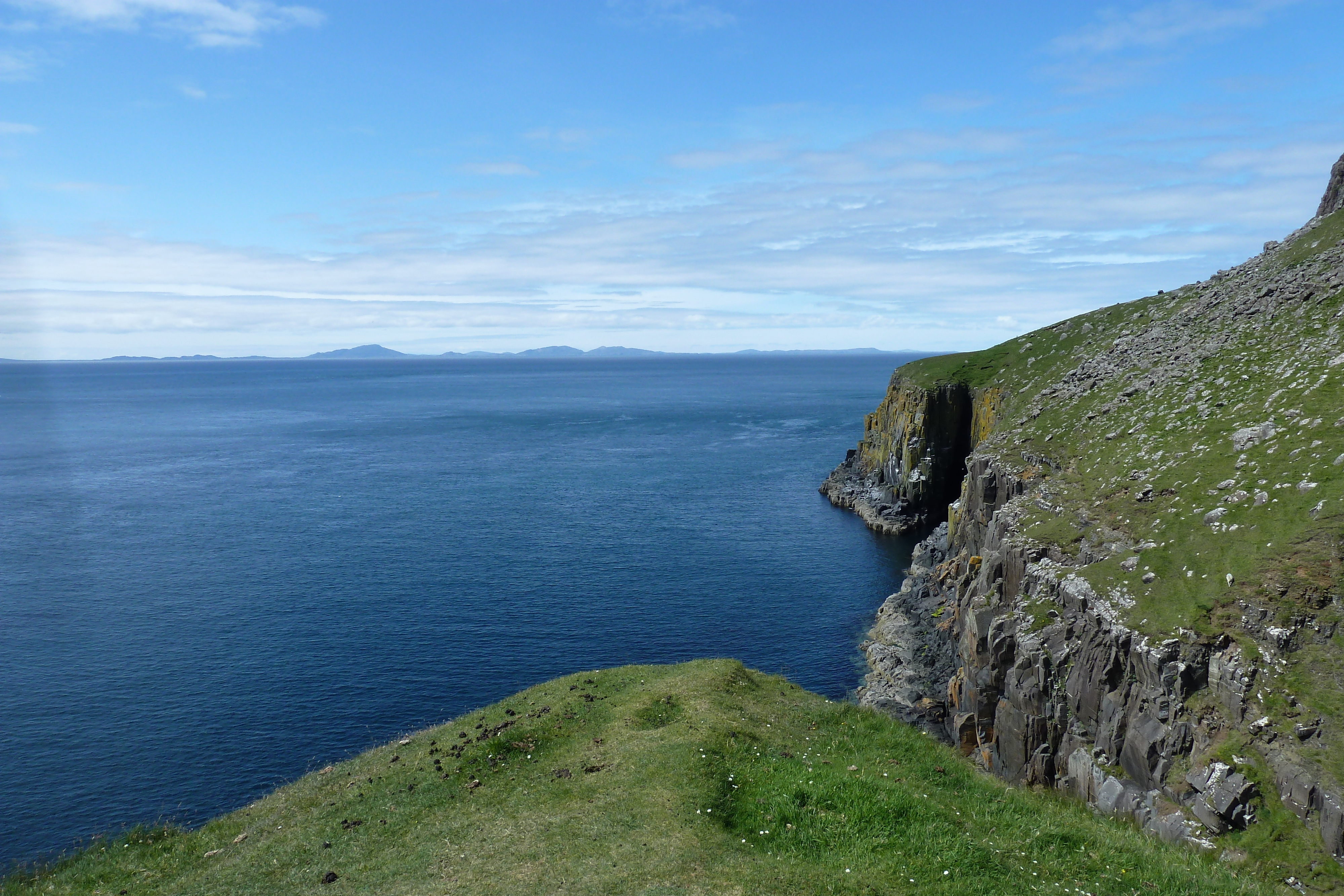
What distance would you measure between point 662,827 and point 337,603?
5595 centimetres

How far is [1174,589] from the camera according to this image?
33406 millimetres

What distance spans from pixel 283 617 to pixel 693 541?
43.7 m

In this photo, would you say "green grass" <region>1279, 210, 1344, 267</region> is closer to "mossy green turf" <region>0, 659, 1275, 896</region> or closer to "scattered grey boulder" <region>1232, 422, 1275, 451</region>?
"scattered grey boulder" <region>1232, 422, 1275, 451</region>

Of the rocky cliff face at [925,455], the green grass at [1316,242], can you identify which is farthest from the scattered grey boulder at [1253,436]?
the rocky cliff face at [925,455]

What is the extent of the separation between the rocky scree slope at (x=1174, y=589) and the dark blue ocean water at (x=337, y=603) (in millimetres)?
13699

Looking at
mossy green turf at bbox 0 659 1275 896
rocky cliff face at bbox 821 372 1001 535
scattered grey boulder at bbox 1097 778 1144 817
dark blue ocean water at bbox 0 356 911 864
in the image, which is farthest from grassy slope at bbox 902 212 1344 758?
rocky cliff face at bbox 821 372 1001 535

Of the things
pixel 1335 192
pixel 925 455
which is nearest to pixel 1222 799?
pixel 925 455

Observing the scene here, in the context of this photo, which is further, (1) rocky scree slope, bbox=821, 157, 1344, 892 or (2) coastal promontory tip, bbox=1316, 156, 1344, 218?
(2) coastal promontory tip, bbox=1316, 156, 1344, 218

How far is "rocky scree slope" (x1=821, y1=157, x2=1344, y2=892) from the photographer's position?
26.1 metres

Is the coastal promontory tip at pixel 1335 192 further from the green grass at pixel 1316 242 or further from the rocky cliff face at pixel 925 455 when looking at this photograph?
the rocky cliff face at pixel 925 455

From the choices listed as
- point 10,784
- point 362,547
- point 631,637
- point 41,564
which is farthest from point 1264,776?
point 41,564

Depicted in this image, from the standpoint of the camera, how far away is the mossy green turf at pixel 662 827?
21.6m

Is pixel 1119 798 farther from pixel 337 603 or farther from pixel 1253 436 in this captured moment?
pixel 337 603

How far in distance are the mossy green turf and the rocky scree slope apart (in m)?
3.13
